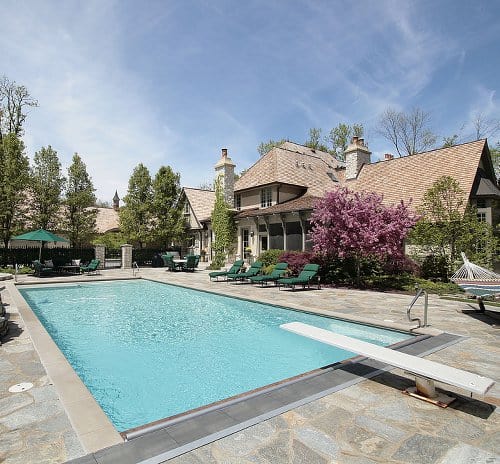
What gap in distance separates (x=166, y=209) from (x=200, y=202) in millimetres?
4067

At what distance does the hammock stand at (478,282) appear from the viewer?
307 inches

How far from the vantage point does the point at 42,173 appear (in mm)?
25203

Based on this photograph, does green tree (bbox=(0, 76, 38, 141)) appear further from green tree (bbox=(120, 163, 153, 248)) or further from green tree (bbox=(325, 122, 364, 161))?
green tree (bbox=(325, 122, 364, 161))

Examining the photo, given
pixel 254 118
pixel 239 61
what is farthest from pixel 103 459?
pixel 254 118

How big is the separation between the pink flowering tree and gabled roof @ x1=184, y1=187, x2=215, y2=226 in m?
19.5

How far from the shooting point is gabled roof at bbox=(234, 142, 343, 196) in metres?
26.3

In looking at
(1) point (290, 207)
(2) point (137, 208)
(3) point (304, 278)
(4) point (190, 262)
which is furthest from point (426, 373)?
(2) point (137, 208)

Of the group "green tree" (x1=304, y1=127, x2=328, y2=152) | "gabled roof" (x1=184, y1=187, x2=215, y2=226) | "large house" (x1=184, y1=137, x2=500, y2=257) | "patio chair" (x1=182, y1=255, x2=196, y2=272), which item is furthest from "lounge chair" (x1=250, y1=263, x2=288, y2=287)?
"green tree" (x1=304, y1=127, x2=328, y2=152)

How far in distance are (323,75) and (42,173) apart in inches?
849

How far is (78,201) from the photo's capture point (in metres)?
26.5

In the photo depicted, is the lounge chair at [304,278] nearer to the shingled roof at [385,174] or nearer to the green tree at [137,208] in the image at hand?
the shingled roof at [385,174]

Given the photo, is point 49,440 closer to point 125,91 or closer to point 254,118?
point 125,91

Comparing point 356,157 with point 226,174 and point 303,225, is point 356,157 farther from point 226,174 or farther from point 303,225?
point 226,174

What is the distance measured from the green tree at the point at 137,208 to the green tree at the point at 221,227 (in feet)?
25.4
